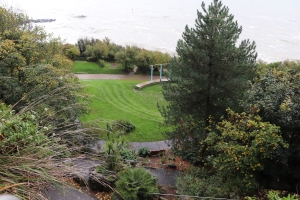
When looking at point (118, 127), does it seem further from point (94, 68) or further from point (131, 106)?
point (94, 68)

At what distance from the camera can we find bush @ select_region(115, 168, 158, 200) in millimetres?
7289

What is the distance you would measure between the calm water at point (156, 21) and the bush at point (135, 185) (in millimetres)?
22868

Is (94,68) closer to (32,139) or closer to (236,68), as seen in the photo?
(236,68)

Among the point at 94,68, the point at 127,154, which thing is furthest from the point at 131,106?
the point at 94,68

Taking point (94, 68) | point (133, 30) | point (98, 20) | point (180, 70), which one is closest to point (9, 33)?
point (180, 70)

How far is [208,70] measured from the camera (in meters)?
9.12

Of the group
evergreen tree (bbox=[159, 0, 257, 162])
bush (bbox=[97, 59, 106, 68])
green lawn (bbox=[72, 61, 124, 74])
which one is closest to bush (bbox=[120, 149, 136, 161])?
evergreen tree (bbox=[159, 0, 257, 162])

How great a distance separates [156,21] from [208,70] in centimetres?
2994

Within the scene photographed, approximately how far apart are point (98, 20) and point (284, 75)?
1389 inches

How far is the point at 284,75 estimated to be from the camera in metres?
7.96

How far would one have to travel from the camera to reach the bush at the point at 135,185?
729cm

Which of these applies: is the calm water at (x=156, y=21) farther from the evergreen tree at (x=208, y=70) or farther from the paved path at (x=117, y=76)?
the evergreen tree at (x=208, y=70)

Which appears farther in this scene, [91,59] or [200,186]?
[91,59]

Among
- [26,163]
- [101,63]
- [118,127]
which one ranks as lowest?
[118,127]
